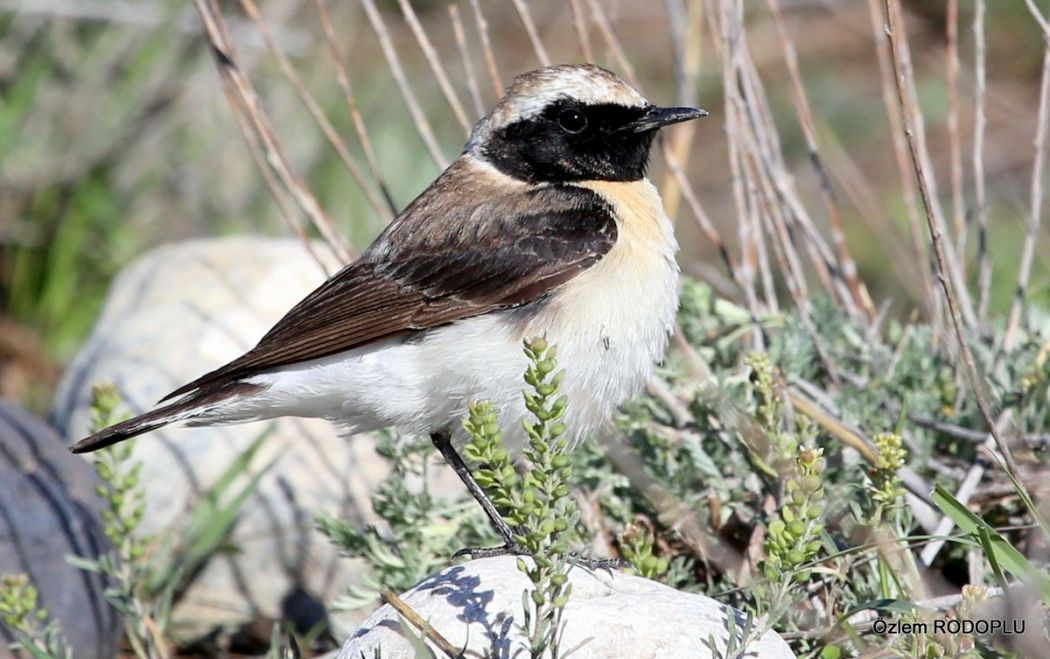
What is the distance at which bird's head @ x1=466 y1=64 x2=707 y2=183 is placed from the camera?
4.59m

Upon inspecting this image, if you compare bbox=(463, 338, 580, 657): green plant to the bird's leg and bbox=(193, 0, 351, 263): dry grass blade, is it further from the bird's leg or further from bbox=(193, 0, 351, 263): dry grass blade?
bbox=(193, 0, 351, 263): dry grass blade

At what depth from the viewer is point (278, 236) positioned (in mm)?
8062

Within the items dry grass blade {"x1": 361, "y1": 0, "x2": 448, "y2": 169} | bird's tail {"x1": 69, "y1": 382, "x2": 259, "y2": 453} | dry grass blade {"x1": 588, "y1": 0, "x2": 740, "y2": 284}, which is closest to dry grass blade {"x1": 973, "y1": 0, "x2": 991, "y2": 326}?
dry grass blade {"x1": 588, "y1": 0, "x2": 740, "y2": 284}

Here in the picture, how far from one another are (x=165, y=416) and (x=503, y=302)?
106 cm

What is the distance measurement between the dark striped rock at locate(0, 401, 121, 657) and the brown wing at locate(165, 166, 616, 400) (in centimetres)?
93

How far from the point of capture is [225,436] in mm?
5828

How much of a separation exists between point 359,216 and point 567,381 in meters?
4.23

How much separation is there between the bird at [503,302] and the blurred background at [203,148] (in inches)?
58.5

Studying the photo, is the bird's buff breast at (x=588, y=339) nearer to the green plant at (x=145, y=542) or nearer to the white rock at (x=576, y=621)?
the white rock at (x=576, y=621)

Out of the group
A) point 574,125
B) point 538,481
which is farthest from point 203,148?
point 538,481

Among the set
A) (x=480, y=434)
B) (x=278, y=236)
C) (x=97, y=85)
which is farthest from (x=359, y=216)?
(x=480, y=434)

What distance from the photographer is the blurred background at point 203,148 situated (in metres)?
7.43

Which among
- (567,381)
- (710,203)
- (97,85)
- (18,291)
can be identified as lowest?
(710,203)

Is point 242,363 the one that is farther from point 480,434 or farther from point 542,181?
point 480,434
